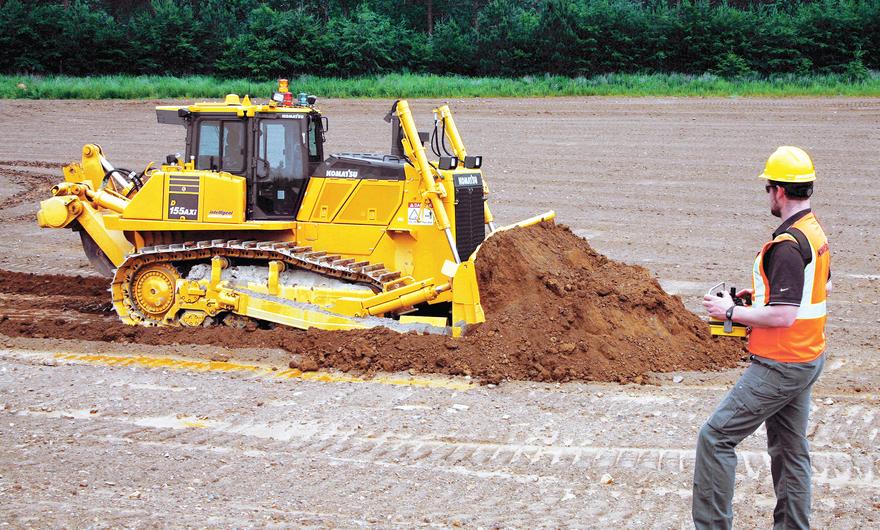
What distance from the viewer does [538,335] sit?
10.0 meters

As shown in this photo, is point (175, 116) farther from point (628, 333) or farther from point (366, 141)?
point (366, 141)

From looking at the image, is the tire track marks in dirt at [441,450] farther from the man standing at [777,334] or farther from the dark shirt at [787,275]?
the dark shirt at [787,275]

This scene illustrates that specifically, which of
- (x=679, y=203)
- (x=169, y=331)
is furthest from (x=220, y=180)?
(x=679, y=203)

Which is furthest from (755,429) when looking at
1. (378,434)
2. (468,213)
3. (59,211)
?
(59,211)

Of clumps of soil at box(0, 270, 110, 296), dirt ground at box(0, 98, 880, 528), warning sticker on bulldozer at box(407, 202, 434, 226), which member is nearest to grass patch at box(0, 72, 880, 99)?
dirt ground at box(0, 98, 880, 528)

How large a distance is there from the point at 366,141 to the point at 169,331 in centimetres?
1451

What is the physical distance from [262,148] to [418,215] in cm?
188

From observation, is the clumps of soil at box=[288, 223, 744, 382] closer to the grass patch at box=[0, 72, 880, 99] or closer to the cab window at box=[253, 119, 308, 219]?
the cab window at box=[253, 119, 308, 219]

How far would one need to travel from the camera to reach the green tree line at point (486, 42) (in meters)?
35.5

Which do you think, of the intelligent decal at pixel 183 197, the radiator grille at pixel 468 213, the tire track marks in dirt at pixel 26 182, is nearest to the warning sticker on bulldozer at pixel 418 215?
the radiator grille at pixel 468 213

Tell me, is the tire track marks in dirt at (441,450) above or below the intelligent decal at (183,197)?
below

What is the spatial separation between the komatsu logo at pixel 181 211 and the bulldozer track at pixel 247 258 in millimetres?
319

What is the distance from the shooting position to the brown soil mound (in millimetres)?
9797

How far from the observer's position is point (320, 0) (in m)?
56.6
